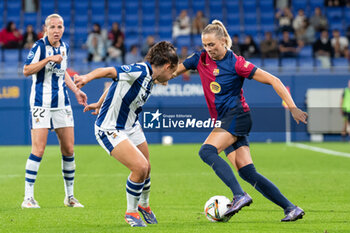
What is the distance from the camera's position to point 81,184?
10578mm

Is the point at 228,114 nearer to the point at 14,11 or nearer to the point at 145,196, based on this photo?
the point at 145,196

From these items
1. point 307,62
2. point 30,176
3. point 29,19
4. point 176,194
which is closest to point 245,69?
point 30,176

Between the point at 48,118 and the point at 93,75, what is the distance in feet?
8.94

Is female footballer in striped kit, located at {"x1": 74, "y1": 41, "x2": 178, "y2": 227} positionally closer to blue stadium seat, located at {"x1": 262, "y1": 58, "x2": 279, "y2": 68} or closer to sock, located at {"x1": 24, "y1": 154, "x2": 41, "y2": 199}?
sock, located at {"x1": 24, "y1": 154, "x2": 41, "y2": 199}

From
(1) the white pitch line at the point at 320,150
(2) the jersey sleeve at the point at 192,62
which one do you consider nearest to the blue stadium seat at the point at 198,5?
(1) the white pitch line at the point at 320,150

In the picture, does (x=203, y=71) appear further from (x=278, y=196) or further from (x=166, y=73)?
(x=278, y=196)

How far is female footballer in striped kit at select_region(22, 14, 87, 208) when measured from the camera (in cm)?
780

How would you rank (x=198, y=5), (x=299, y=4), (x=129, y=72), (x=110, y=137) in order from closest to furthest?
(x=129, y=72), (x=110, y=137), (x=198, y=5), (x=299, y=4)

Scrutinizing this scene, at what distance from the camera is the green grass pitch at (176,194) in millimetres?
6281

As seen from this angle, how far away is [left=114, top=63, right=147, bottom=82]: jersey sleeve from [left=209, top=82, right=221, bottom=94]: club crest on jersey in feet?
2.79

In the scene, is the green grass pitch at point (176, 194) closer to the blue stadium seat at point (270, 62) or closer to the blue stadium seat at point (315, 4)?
the blue stadium seat at point (270, 62)

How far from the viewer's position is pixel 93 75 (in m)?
5.34

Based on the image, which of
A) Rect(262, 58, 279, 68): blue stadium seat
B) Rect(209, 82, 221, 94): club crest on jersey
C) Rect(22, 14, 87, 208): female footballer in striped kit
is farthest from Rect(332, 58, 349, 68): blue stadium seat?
Rect(209, 82, 221, 94): club crest on jersey

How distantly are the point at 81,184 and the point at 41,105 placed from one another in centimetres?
295
